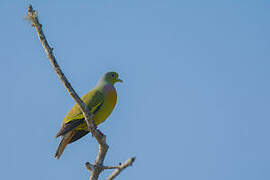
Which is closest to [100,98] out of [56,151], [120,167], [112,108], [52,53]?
[112,108]

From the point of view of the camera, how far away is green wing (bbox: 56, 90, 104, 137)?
23.0 ft

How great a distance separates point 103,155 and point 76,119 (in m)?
1.39

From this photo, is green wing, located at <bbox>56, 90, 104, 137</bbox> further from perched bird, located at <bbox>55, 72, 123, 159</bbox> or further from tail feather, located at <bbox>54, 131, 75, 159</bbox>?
tail feather, located at <bbox>54, 131, 75, 159</bbox>

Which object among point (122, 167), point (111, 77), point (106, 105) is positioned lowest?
point (122, 167)

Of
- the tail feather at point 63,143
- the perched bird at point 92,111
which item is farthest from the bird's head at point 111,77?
the tail feather at point 63,143

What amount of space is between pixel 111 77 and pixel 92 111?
3.90 ft

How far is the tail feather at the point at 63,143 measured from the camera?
6.98 meters

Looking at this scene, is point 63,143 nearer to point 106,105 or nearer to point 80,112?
point 80,112

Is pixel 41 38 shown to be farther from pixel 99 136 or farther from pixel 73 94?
pixel 99 136

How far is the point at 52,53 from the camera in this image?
5.33 metres

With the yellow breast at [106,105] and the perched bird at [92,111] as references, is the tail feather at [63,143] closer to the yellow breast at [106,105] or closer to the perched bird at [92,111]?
the perched bird at [92,111]

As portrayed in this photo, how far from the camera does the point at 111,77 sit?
327 inches

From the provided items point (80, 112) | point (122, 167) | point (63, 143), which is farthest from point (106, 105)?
point (122, 167)

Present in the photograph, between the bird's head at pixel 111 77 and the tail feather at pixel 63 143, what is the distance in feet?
4.67
